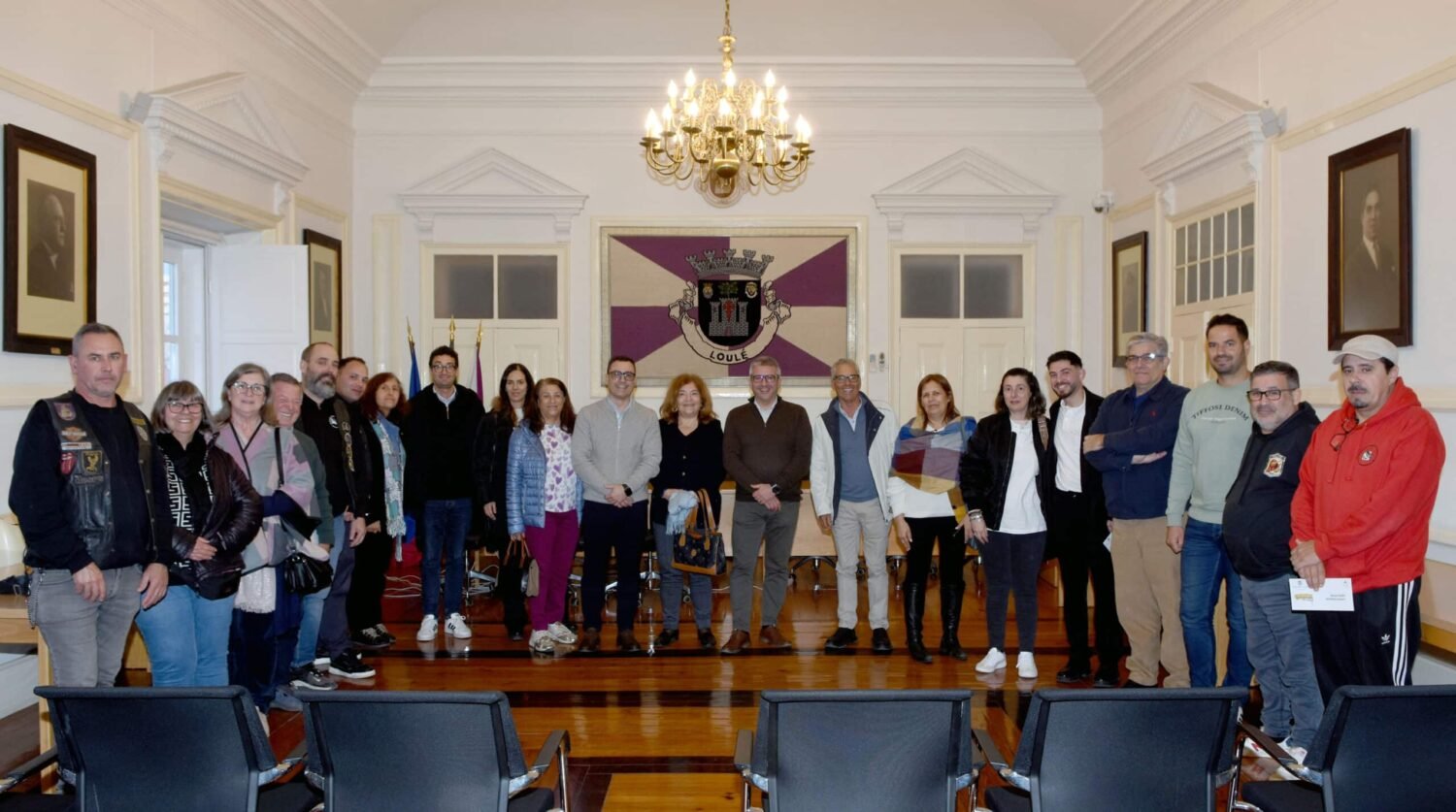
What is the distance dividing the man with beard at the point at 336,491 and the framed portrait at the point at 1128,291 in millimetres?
5548

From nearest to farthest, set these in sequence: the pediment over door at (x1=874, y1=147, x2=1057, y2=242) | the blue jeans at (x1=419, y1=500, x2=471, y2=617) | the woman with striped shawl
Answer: the woman with striped shawl
the blue jeans at (x1=419, y1=500, x2=471, y2=617)
the pediment over door at (x1=874, y1=147, x2=1057, y2=242)

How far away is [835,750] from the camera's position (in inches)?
94.3

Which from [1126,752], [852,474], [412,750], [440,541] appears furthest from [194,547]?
[852,474]

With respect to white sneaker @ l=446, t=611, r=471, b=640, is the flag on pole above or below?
above

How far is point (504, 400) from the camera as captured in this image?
19.3ft

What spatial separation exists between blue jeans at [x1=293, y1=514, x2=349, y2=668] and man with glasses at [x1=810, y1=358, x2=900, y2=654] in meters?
2.35

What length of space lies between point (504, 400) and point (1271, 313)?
4423 millimetres

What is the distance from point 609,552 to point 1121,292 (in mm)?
4986

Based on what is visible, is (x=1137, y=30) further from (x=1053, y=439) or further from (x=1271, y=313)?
(x=1053, y=439)

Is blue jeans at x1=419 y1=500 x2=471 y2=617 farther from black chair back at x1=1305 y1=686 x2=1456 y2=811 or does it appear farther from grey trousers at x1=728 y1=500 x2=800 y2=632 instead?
black chair back at x1=1305 y1=686 x2=1456 y2=811

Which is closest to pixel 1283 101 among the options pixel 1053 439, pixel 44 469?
pixel 1053 439

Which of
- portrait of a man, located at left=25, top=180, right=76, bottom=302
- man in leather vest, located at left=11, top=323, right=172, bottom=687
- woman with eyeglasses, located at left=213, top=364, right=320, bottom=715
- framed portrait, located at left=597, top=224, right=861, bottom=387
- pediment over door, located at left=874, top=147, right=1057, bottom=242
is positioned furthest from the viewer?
framed portrait, located at left=597, top=224, right=861, bottom=387

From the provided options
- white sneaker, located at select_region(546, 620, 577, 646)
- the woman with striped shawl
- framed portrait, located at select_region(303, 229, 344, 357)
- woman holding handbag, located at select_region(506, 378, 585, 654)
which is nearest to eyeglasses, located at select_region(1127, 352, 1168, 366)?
the woman with striped shawl

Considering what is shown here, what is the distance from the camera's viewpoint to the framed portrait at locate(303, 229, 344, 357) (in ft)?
25.5
